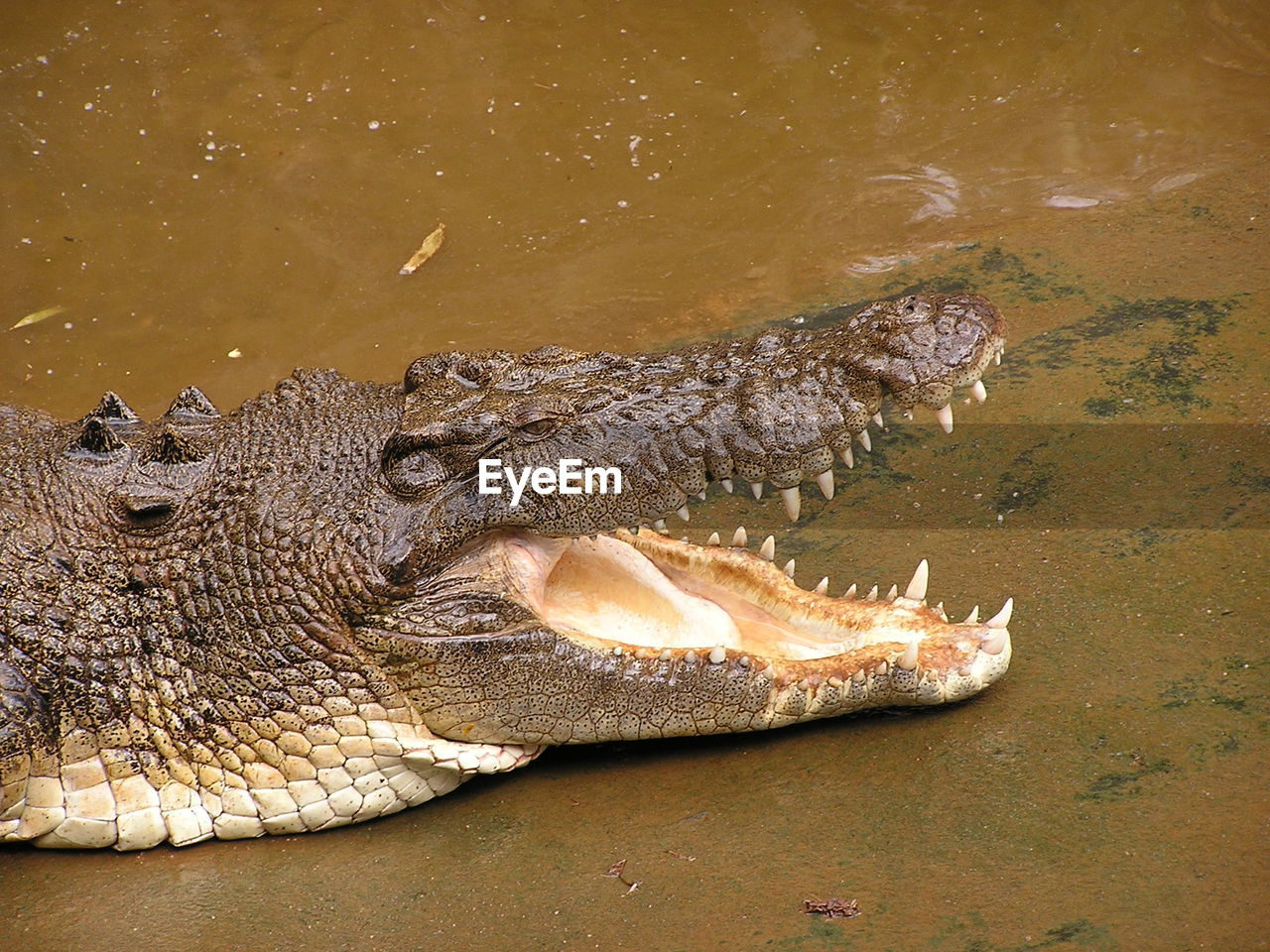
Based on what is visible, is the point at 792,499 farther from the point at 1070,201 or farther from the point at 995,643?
the point at 1070,201

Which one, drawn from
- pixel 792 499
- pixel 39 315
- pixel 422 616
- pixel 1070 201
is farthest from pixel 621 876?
pixel 39 315

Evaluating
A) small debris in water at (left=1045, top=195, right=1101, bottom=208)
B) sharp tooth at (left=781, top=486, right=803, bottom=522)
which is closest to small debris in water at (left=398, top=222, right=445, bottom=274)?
small debris in water at (left=1045, top=195, right=1101, bottom=208)

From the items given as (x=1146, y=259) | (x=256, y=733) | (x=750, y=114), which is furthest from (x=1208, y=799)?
(x=750, y=114)

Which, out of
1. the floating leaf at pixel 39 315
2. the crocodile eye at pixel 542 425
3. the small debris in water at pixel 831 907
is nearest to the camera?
the small debris in water at pixel 831 907

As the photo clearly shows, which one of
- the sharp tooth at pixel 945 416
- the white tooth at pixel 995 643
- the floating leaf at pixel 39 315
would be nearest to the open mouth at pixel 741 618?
the white tooth at pixel 995 643

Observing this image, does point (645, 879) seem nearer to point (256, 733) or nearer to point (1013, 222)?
point (256, 733)

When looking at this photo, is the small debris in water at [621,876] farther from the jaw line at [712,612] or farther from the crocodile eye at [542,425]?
the crocodile eye at [542,425]
